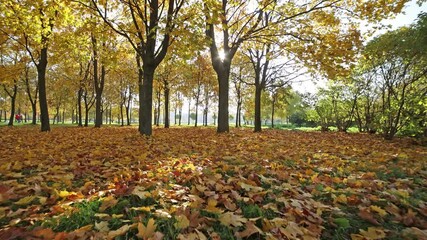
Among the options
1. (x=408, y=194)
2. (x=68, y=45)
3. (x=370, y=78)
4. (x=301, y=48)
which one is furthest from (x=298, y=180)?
(x=370, y=78)

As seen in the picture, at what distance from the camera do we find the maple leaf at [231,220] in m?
2.28

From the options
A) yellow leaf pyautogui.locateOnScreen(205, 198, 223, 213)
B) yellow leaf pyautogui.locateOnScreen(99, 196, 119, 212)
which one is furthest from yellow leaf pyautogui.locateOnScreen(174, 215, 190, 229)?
yellow leaf pyautogui.locateOnScreen(99, 196, 119, 212)

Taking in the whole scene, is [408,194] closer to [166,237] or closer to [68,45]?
[166,237]

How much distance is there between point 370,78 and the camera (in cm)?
1641

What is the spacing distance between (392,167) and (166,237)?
501 cm

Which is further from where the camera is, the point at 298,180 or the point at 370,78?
the point at 370,78

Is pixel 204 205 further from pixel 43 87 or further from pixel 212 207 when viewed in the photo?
pixel 43 87

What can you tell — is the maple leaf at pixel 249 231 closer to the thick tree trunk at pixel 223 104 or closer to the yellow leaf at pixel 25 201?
the yellow leaf at pixel 25 201

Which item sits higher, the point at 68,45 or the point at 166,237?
the point at 68,45

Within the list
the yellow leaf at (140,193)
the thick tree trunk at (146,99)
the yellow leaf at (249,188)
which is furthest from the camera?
the thick tree trunk at (146,99)

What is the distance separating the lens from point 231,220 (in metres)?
2.31

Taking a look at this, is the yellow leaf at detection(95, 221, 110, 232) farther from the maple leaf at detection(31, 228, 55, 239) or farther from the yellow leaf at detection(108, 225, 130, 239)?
the maple leaf at detection(31, 228, 55, 239)

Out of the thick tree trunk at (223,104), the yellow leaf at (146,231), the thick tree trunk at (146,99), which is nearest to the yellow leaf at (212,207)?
the yellow leaf at (146,231)

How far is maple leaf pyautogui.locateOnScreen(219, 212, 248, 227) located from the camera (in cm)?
228
